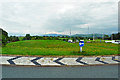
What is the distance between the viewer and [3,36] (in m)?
11.2

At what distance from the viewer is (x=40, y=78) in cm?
368

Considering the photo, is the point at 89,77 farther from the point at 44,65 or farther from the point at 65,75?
the point at 44,65

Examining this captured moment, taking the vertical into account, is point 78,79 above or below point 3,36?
below

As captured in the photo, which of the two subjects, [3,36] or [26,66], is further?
[3,36]

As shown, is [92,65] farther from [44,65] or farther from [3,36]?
[3,36]

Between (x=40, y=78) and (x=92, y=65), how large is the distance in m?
3.11

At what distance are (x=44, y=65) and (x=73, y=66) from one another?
163cm

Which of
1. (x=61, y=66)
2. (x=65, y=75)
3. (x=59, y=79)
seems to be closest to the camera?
(x=59, y=79)

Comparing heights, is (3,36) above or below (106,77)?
above

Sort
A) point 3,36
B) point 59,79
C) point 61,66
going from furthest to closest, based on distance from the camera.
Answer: point 3,36, point 61,66, point 59,79

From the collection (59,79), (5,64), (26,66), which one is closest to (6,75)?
(26,66)

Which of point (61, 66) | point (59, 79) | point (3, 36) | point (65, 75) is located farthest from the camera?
point (3, 36)

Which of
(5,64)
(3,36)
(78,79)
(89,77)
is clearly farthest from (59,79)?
(3,36)

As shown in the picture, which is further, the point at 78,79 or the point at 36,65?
the point at 36,65
